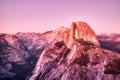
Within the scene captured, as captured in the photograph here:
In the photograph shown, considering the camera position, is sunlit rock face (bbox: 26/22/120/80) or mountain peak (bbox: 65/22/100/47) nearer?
sunlit rock face (bbox: 26/22/120/80)

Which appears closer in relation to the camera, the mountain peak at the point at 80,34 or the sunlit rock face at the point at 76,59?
the sunlit rock face at the point at 76,59

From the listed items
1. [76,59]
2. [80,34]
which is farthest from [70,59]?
[80,34]

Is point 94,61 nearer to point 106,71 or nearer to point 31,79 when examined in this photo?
point 106,71

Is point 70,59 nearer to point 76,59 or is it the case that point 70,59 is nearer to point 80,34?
point 76,59

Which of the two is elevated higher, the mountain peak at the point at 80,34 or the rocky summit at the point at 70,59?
the mountain peak at the point at 80,34
